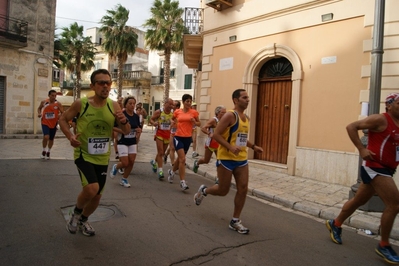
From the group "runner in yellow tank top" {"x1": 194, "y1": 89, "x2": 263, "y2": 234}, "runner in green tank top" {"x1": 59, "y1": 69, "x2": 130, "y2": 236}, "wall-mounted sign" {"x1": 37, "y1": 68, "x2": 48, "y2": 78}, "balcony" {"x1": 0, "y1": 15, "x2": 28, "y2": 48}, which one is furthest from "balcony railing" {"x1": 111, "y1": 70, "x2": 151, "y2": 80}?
"runner in green tank top" {"x1": 59, "y1": 69, "x2": 130, "y2": 236}

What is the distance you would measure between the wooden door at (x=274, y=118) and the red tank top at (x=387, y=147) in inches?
228

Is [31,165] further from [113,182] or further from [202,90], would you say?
[202,90]

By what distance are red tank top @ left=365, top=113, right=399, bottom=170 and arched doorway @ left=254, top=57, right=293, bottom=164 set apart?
578 centimetres

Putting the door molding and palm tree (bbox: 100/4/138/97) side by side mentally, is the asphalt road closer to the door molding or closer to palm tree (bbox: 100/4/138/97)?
the door molding

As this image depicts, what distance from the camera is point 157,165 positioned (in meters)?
8.23

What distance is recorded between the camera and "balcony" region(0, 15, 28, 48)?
1625 cm

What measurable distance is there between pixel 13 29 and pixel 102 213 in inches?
632

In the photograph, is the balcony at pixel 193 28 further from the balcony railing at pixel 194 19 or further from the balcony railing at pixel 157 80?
the balcony railing at pixel 157 80

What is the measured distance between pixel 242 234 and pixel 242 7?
860cm

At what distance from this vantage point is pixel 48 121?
9391mm

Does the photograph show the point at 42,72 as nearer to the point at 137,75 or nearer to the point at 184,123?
the point at 184,123

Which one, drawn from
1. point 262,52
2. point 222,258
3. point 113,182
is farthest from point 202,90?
point 222,258

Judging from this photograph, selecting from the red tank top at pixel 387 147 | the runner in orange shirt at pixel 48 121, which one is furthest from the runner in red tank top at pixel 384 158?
the runner in orange shirt at pixel 48 121

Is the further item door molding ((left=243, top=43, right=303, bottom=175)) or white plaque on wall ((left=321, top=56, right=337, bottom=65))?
door molding ((left=243, top=43, right=303, bottom=175))
